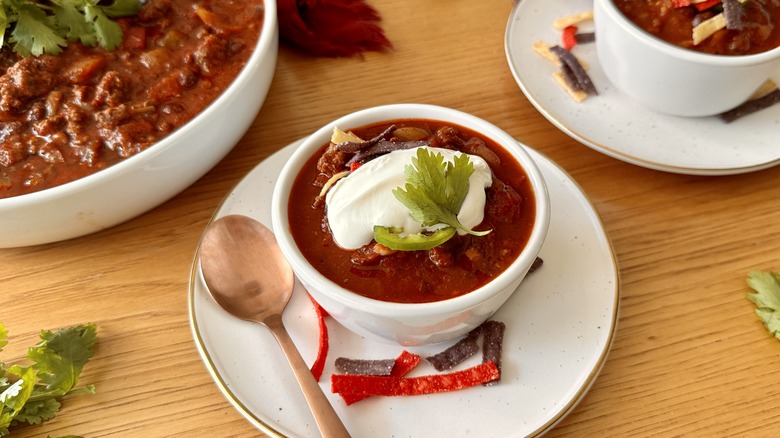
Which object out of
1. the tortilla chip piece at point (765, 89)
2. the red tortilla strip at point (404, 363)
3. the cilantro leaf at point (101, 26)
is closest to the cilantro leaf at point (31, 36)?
the cilantro leaf at point (101, 26)

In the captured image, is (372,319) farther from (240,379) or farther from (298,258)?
(240,379)

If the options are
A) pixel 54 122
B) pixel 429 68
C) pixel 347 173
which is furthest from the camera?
pixel 429 68

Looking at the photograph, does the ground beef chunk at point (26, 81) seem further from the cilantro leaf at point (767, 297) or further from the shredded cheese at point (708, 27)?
the cilantro leaf at point (767, 297)

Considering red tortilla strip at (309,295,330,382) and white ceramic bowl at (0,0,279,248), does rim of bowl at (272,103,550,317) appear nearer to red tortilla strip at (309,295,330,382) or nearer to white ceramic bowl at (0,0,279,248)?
red tortilla strip at (309,295,330,382)

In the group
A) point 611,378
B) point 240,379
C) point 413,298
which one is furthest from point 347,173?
point 611,378

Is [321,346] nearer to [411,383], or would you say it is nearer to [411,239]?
[411,383]

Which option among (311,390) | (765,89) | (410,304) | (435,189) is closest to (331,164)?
(435,189)

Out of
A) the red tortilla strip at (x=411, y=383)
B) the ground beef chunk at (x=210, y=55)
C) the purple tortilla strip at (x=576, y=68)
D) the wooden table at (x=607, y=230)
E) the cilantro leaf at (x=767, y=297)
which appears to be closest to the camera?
the red tortilla strip at (x=411, y=383)
